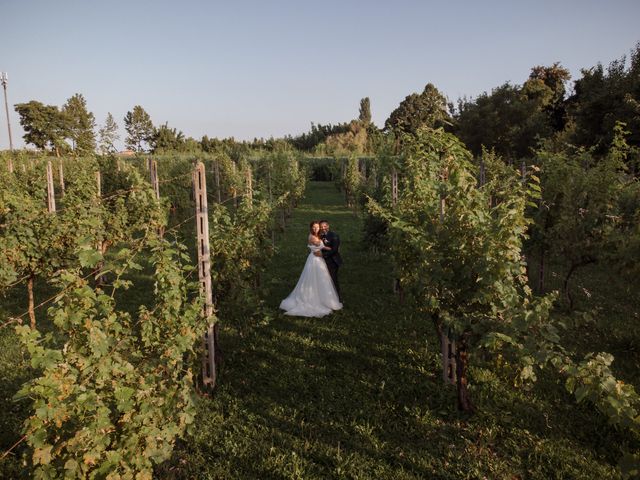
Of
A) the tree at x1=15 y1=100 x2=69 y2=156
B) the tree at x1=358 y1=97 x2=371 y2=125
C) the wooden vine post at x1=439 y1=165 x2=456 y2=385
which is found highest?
the tree at x1=358 y1=97 x2=371 y2=125

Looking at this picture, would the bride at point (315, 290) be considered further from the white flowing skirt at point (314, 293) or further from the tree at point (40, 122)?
the tree at point (40, 122)

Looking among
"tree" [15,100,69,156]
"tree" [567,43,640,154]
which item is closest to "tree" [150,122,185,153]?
"tree" [15,100,69,156]

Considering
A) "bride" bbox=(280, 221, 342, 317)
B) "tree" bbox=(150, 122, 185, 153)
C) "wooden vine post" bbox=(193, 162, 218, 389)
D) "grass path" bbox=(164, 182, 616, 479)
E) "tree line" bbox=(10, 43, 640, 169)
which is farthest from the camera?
"tree" bbox=(150, 122, 185, 153)

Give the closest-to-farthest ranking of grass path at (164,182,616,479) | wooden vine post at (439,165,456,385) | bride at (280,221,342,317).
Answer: grass path at (164,182,616,479) → wooden vine post at (439,165,456,385) → bride at (280,221,342,317)

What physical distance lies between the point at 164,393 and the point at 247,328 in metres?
3.87

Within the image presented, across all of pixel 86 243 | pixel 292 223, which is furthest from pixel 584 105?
pixel 86 243

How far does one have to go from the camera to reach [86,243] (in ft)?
10.4

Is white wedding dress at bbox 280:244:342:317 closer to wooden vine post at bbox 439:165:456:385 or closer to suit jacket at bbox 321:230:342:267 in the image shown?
suit jacket at bbox 321:230:342:267

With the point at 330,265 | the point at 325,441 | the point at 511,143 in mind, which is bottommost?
the point at 325,441

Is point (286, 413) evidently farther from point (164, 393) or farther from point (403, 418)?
point (164, 393)

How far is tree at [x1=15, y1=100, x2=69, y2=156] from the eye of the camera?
5344cm

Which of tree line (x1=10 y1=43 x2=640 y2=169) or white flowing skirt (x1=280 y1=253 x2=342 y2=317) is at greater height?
tree line (x1=10 y1=43 x2=640 y2=169)

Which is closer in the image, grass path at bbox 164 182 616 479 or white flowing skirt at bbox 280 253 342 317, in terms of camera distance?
grass path at bbox 164 182 616 479

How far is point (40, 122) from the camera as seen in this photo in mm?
53594
